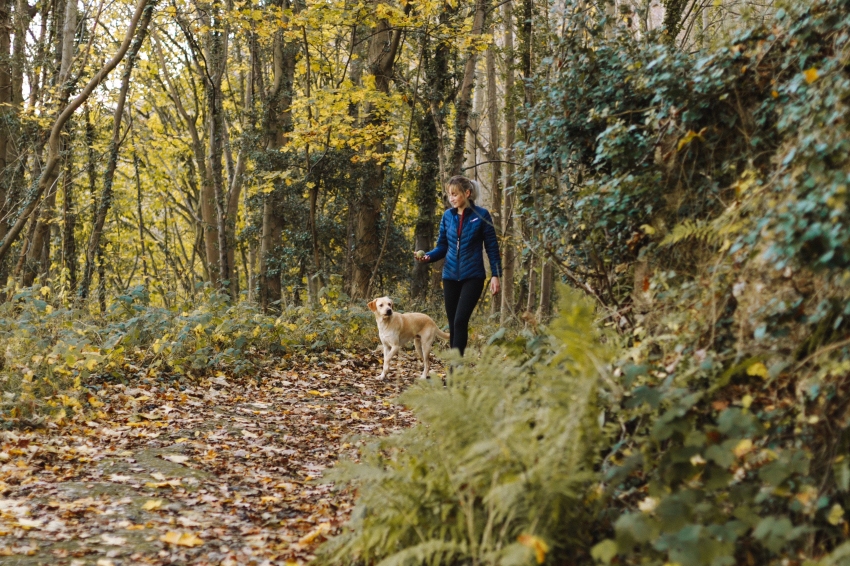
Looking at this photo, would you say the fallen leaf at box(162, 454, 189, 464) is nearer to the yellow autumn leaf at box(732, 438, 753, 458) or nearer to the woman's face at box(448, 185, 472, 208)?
the woman's face at box(448, 185, 472, 208)

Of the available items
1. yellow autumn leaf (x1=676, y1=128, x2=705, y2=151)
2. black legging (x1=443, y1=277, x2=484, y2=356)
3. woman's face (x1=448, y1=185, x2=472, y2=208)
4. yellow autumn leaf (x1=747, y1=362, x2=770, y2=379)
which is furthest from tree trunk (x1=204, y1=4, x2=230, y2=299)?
yellow autumn leaf (x1=747, y1=362, x2=770, y2=379)

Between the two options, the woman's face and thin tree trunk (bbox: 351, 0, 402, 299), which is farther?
thin tree trunk (bbox: 351, 0, 402, 299)

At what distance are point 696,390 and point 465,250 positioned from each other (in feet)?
15.6

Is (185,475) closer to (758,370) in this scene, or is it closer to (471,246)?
(471,246)

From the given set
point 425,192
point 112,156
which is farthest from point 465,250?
point 112,156

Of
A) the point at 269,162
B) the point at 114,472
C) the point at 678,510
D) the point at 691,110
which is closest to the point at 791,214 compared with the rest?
the point at 678,510

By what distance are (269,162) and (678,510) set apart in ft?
48.3

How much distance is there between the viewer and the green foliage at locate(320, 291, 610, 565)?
320 centimetres

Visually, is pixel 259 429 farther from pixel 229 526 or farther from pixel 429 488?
pixel 429 488

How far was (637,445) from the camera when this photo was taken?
12.9 feet

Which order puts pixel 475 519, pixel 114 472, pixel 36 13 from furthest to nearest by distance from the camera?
1. pixel 36 13
2. pixel 114 472
3. pixel 475 519

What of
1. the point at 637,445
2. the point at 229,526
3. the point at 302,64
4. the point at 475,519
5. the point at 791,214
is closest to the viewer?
the point at 791,214

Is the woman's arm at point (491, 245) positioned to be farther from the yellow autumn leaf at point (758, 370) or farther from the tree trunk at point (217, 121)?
the tree trunk at point (217, 121)

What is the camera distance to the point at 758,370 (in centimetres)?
363
